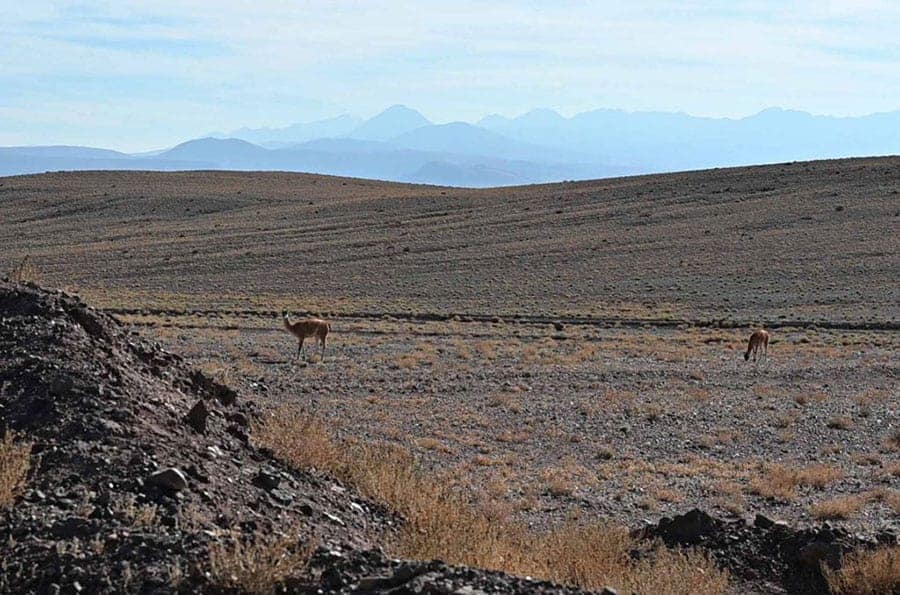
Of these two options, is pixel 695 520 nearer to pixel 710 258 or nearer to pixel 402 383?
pixel 402 383

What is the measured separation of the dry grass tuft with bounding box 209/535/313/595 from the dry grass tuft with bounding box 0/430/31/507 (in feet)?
5.41

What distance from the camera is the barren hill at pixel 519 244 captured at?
4766 cm

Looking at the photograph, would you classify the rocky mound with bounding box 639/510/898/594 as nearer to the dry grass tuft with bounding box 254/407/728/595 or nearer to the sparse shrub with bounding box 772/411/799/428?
the dry grass tuft with bounding box 254/407/728/595

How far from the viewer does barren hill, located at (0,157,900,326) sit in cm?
4766

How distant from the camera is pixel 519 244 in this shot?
64.2m

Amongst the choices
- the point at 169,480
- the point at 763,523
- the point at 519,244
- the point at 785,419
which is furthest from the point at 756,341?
the point at 519,244

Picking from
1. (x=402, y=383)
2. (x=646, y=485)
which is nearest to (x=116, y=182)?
(x=402, y=383)

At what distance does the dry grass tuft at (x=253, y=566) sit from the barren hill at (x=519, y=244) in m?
36.0

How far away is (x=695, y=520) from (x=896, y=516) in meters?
3.50

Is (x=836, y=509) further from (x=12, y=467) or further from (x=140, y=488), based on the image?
(x=12, y=467)

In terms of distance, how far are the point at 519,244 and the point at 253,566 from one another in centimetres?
5890

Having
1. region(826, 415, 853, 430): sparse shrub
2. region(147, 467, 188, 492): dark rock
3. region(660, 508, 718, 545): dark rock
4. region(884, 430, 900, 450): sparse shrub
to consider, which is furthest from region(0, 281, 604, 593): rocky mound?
region(826, 415, 853, 430): sparse shrub

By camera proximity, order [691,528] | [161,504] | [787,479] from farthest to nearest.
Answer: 1. [787,479]
2. [691,528]
3. [161,504]

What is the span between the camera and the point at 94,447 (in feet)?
25.7
